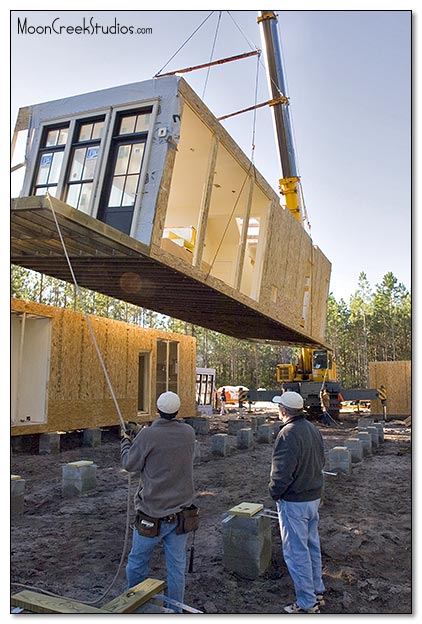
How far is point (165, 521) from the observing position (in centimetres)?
362

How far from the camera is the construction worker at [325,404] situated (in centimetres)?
1725

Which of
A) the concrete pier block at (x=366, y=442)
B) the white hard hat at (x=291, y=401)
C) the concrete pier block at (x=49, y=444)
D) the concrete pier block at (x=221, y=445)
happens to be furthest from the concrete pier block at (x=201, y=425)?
the white hard hat at (x=291, y=401)

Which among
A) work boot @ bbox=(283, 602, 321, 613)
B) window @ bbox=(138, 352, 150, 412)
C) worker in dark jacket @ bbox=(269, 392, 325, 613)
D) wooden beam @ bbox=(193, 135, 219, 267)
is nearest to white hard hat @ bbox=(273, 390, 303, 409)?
worker in dark jacket @ bbox=(269, 392, 325, 613)

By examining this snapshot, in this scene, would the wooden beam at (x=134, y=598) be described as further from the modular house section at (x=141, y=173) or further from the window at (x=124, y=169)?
the window at (x=124, y=169)

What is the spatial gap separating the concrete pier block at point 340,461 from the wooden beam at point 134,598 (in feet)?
22.6

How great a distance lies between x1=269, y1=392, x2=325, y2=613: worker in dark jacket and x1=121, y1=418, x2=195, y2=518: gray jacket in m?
0.78

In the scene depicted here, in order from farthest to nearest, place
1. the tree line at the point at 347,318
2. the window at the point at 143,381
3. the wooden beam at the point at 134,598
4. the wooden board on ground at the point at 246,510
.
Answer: the tree line at the point at 347,318 → the window at the point at 143,381 → the wooden board on ground at the point at 246,510 → the wooden beam at the point at 134,598

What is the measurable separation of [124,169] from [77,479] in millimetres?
4862

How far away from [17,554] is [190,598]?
2150mm

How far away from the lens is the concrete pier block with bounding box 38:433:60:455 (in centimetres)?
1077

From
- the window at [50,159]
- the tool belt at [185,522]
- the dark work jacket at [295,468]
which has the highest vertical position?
the window at [50,159]

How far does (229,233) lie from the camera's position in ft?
49.3

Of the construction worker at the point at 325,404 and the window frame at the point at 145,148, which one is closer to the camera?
the window frame at the point at 145,148

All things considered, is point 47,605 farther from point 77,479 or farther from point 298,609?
point 77,479
